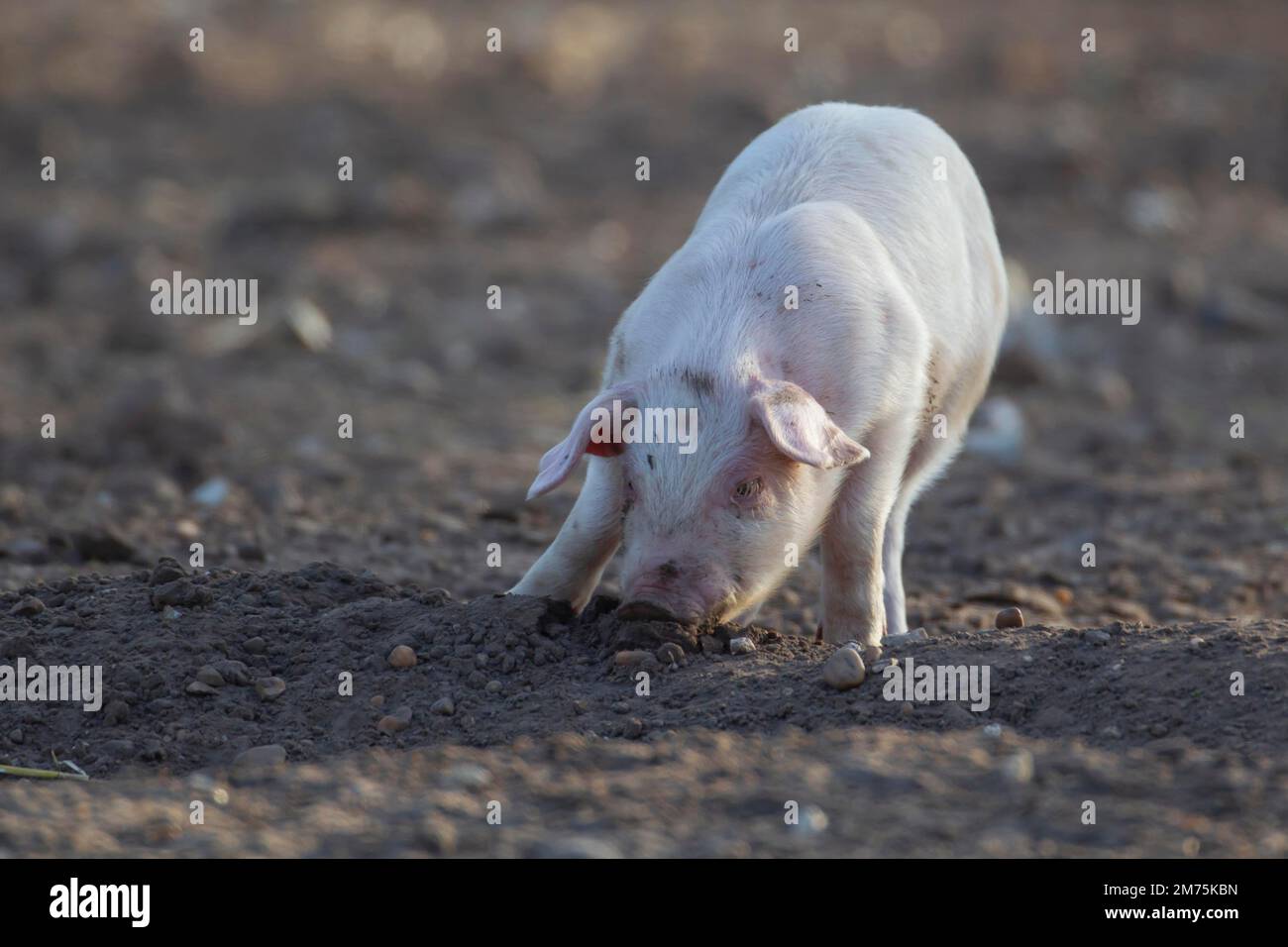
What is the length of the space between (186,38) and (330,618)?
15879 mm

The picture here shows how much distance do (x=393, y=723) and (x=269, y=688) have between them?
49 cm

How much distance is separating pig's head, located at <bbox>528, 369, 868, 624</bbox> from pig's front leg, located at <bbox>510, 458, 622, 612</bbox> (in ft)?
1.02

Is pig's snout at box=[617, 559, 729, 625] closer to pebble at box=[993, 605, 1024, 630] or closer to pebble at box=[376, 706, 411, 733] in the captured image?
pebble at box=[376, 706, 411, 733]

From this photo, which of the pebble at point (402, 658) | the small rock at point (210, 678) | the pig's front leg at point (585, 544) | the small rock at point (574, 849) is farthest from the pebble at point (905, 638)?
the small rock at point (210, 678)

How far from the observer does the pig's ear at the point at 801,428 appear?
5.43m

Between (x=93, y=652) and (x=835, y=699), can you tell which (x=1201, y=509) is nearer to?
(x=835, y=699)

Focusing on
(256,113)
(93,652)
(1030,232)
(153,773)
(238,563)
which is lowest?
(153,773)

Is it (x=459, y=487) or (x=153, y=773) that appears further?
(x=459, y=487)

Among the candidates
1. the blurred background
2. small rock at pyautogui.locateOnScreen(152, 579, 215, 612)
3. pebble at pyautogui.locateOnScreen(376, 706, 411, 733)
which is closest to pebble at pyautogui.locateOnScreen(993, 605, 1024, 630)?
the blurred background
